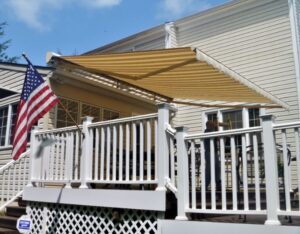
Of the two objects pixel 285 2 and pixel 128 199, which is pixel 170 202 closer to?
pixel 128 199

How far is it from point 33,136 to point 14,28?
31.5 m

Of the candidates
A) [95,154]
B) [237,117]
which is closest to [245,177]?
[95,154]

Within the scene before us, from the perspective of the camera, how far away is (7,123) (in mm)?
10281

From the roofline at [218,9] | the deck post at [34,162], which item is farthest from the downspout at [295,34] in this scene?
the deck post at [34,162]

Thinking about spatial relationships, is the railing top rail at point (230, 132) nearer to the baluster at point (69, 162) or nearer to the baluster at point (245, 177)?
the baluster at point (245, 177)

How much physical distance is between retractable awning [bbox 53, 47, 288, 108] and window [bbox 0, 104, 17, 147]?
3849 mm

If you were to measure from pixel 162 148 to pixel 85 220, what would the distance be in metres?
2.17

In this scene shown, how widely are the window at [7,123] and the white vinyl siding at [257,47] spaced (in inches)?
234

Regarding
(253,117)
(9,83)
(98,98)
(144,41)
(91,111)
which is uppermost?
(144,41)

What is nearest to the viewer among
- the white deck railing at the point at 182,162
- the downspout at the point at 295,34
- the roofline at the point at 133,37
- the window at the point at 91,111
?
the white deck railing at the point at 182,162

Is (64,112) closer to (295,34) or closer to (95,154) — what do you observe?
(95,154)

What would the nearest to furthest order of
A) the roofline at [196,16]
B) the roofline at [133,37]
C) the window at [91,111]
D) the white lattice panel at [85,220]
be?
1. the white lattice panel at [85,220]
2. the window at [91,111]
3. the roofline at [196,16]
4. the roofline at [133,37]

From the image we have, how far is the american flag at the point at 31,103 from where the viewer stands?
6.38m

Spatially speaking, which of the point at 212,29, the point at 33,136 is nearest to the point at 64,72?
the point at 33,136
